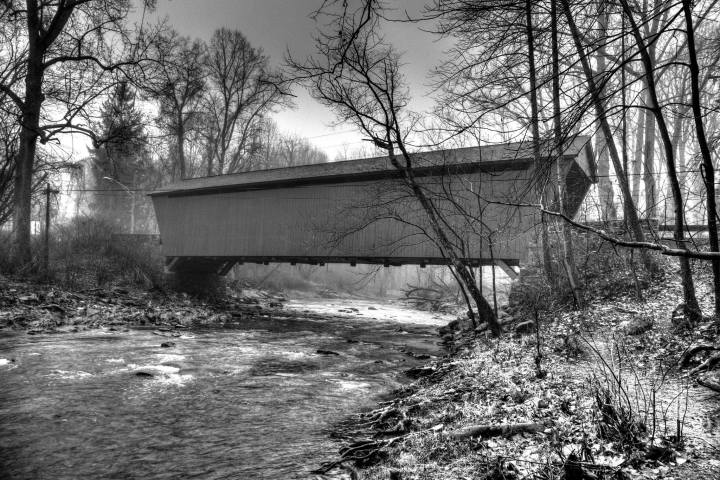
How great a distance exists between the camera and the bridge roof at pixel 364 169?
34.2 ft

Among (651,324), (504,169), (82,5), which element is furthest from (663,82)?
(82,5)

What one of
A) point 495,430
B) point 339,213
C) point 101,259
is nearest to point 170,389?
point 495,430

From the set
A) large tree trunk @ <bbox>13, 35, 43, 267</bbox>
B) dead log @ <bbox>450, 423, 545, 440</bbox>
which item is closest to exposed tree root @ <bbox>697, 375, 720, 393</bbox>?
dead log @ <bbox>450, 423, 545, 440</bbox>

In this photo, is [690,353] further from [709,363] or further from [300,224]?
[300,224]

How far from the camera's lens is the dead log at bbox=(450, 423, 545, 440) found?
2.86m

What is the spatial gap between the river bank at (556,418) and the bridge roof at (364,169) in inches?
193

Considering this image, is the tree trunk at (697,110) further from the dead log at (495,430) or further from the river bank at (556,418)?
the dead log at (495,430)

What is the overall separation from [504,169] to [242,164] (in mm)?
18825

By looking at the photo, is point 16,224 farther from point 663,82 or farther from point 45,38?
point 663,82

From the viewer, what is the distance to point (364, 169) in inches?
504

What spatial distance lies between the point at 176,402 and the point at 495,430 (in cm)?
314

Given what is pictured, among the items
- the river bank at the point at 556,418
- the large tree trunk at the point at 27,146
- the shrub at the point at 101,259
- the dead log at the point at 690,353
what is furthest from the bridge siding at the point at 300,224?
the dead log at the point at 690,353

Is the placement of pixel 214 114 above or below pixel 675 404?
above

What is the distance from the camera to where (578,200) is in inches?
497
